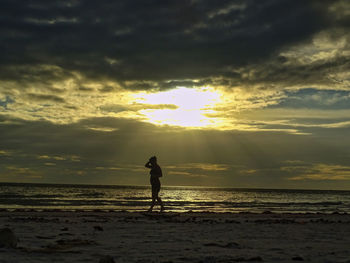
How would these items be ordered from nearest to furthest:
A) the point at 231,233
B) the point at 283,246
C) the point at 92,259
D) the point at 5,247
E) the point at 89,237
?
the point at 92,259 < the point at 5,247 < the point at 283,246 < the point at 89,237 < the point at 231,233

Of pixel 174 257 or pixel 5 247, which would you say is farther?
pixel 5 247

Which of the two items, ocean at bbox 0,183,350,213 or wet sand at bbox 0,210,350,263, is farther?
ocean at bbox 0,183,350,213

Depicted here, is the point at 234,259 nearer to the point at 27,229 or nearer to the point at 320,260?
the point at 320,260

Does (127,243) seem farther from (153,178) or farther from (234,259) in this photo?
(153,178)

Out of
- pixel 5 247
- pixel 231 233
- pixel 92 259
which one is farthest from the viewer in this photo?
pixel 231 233

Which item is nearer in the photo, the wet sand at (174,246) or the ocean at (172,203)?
the wet sand at (174,246)

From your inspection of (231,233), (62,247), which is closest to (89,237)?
(62,247)

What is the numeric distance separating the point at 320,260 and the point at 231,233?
489 centimetres

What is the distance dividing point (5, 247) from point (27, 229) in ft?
14.0

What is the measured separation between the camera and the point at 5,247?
25.9ft

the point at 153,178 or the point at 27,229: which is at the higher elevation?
the point at 153,178

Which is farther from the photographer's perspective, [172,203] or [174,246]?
[172,203]

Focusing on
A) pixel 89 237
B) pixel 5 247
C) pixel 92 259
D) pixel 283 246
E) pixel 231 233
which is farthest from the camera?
pixel 231 233

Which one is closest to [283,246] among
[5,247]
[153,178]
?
[5,247]
